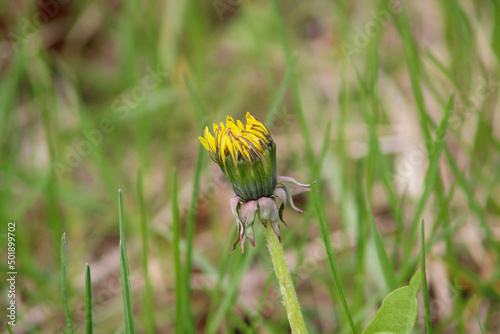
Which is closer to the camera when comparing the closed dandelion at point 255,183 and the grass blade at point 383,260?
the closed dandelion at point 255,183

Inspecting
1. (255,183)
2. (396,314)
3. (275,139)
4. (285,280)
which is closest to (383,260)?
(396,314)

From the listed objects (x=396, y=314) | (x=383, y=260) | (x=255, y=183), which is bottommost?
(x=396, y=314)

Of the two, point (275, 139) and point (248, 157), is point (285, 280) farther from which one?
point (275, 139)

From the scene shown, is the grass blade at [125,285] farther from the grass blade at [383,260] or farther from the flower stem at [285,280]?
the grass blade at [383,260]

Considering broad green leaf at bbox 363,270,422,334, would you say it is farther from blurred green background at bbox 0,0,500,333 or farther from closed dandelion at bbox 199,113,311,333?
blurred green background at bbox 0,0,500,333

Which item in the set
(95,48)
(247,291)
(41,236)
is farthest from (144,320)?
(95,48)

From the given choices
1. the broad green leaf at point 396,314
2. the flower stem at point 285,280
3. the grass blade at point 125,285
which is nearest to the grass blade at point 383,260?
the broad green leaf at point 396,314

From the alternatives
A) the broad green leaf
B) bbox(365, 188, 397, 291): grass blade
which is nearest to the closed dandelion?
the broad green leaf
